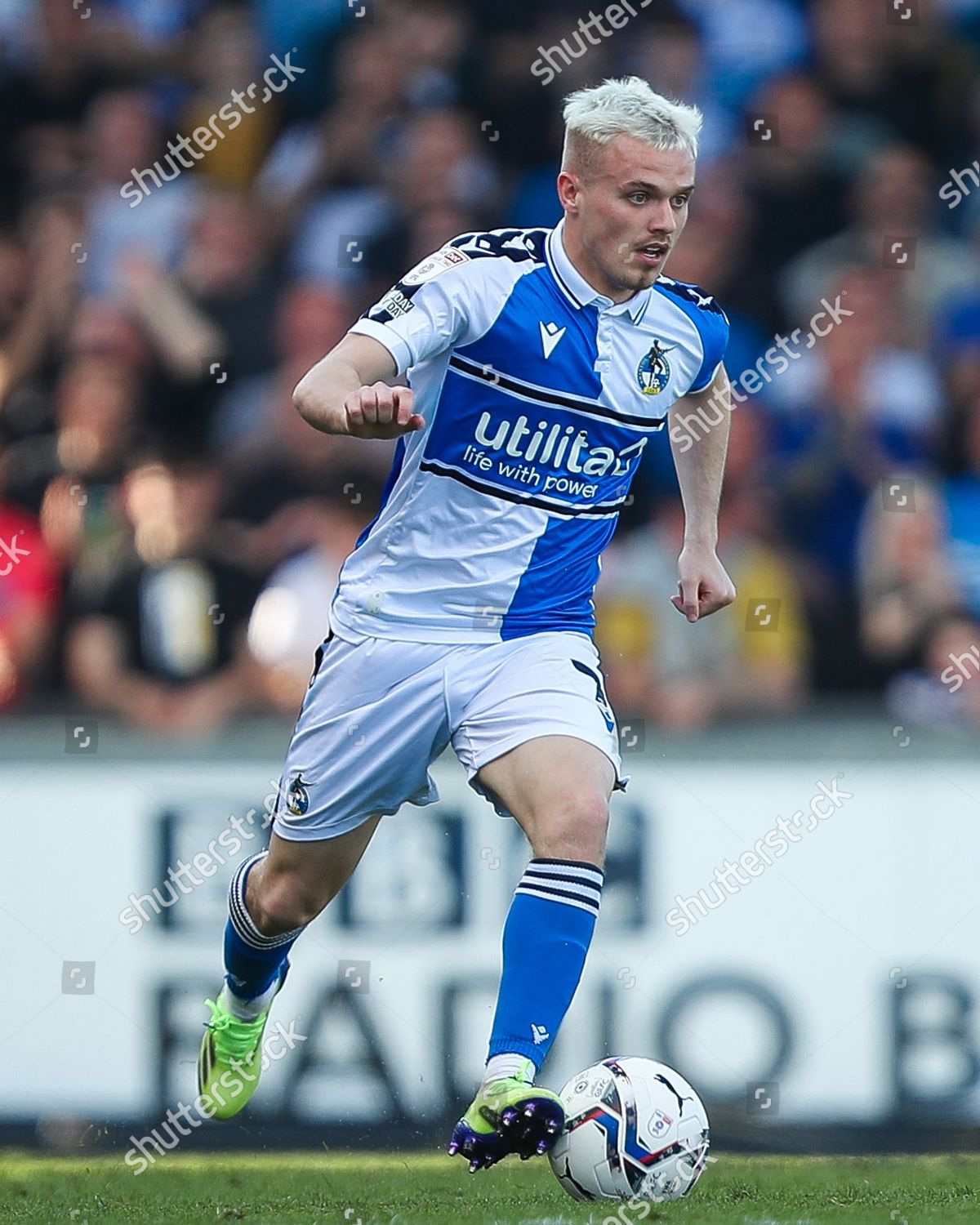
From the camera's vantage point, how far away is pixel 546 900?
4219 millimetres

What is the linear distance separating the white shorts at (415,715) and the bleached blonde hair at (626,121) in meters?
1.15

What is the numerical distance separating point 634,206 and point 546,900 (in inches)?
61.4

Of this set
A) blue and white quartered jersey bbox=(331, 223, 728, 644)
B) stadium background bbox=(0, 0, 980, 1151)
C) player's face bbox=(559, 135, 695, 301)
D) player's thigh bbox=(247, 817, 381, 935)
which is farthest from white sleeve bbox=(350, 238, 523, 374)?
stadium background bbox=(0, 0, 980, 1151)

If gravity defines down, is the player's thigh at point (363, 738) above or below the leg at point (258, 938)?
above

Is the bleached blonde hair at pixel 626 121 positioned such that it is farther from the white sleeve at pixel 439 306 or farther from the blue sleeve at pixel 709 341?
the blue sleeve at pixel 709 341

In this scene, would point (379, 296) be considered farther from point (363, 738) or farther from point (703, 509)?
point (363, 738)

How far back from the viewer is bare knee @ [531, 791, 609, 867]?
4.23 metres

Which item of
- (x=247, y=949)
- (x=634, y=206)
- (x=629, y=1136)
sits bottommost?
(x=247, y=949)

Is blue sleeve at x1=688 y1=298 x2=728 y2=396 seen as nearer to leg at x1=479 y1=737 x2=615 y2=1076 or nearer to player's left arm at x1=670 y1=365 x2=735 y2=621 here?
player's left arm at x1=670 y1=365 x2=735 y2=621

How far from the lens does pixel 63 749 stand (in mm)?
6637

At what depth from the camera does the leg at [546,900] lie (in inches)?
162

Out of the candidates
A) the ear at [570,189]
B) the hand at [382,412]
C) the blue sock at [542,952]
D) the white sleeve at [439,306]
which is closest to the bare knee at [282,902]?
the blue sock at [542,952]

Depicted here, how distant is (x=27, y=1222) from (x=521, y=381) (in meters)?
2.35

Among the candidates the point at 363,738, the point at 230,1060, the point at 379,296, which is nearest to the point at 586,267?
the point at 363,738
